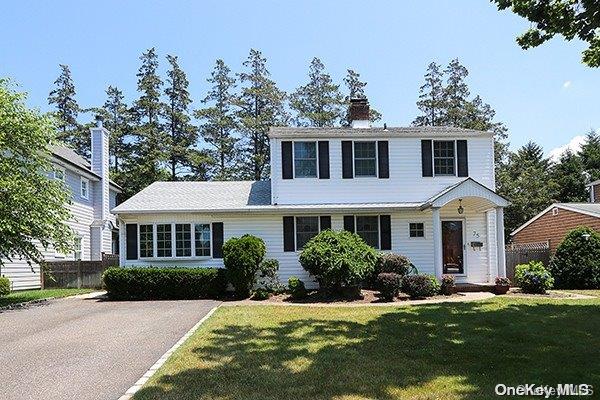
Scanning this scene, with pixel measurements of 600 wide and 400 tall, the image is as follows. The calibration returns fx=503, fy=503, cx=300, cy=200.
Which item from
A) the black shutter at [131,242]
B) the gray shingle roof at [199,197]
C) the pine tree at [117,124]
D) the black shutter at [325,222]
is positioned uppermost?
the pine tree at [117,124]

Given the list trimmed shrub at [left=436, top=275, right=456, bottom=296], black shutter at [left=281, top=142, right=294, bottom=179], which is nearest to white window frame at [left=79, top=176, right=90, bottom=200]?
black shutter at [left=281, top=142, right=294, bottom=179]

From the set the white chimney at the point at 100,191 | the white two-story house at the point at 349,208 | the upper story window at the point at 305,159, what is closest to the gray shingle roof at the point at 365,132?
the white two-story house at the point at 349,208

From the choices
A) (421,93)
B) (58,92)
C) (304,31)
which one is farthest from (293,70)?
(58,92)

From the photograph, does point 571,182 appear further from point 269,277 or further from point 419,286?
point 269,277

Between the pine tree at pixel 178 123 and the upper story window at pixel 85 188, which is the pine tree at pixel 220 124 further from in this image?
the upper story window at pixel 85 188

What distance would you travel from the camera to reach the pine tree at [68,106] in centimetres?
4069

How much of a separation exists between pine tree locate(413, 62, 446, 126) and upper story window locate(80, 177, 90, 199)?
25.7m

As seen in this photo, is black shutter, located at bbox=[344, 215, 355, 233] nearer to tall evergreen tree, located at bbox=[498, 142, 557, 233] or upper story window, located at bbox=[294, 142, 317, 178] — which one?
upper story window, located at bbox=[294, 142, 317, 178]

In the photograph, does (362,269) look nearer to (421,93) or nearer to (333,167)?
(333,167)

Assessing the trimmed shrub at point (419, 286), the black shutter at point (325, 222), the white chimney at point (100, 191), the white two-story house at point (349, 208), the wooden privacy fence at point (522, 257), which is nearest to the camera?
the trimmed shrub at point (419, 286)

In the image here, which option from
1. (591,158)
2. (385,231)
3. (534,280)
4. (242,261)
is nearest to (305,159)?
(385,231)

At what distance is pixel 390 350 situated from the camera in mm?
7887

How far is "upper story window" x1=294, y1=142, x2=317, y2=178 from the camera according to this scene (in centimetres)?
1820

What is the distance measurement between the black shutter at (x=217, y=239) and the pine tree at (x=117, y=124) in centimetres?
2358
